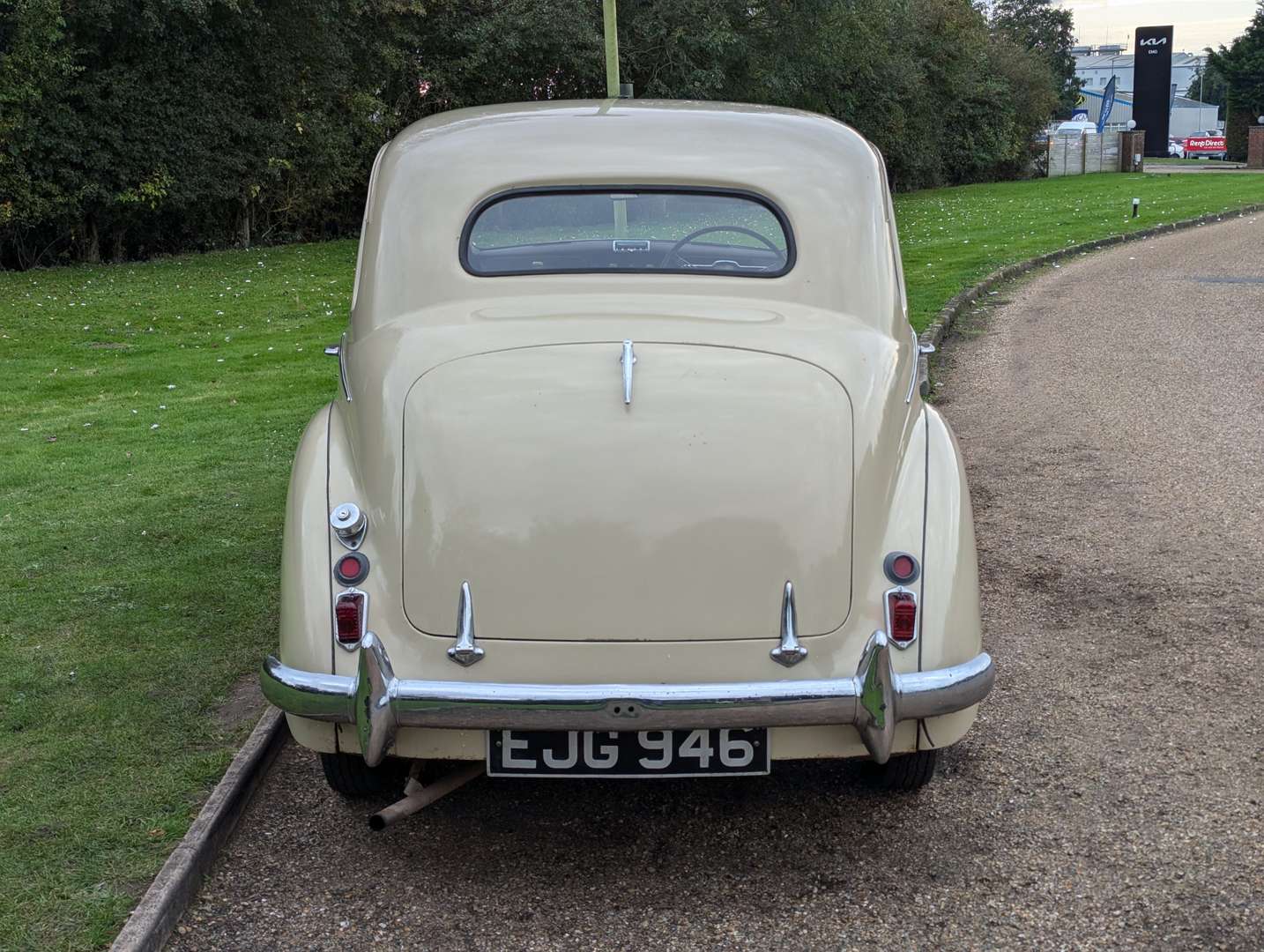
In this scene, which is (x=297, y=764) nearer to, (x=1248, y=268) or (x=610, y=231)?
(x=610, y=231)

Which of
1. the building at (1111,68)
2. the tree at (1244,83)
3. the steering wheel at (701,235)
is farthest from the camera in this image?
the building at (1111,68)

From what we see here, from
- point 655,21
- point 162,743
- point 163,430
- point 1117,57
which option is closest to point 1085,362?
point 163,430

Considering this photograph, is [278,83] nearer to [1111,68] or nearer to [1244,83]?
[1244,83]

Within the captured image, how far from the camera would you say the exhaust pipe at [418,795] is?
3.46 metres

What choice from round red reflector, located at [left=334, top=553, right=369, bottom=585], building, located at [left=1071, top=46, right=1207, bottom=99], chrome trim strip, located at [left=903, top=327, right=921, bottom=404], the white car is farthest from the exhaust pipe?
building, located at [left=1071, top=46, right=1207, bottom=99]

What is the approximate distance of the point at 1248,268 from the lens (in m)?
16.5

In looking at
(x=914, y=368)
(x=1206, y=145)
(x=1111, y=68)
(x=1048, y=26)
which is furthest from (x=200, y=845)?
(x=1111, y=68)

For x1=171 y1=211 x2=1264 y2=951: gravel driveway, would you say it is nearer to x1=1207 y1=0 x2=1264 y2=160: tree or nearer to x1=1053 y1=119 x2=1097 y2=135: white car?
x1=1053 y1=119 x2=1097 y2=135: white car

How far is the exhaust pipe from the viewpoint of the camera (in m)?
3.46

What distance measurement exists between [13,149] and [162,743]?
18843mm

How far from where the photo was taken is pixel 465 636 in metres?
3.18

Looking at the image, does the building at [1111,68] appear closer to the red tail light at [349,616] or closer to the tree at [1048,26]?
the tree at [1048,26]

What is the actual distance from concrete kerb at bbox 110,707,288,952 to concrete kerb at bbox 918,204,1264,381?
2328mm

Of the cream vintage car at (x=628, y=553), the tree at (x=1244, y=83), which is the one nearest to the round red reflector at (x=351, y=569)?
the cream vintage car at (x=628, y=553)
